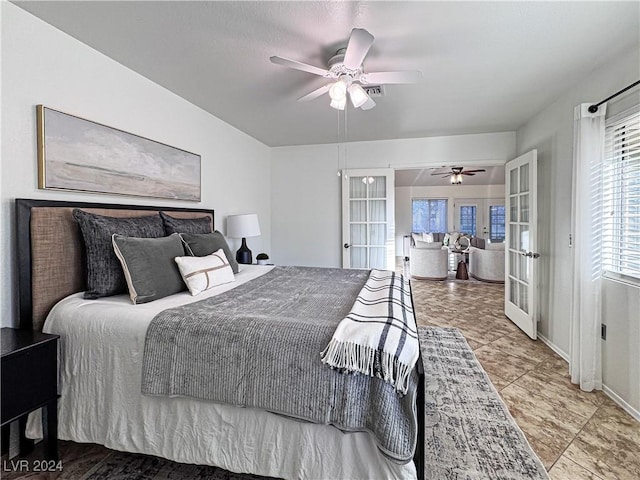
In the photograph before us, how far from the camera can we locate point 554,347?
10.3ft

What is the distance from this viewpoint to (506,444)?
183cm

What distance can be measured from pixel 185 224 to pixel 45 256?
42.1 inches

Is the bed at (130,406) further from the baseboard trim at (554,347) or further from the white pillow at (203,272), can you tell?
the baseboard trim at (554,347)

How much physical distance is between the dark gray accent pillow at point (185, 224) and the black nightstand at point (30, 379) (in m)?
1.16

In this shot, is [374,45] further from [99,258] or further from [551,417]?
[551,417]

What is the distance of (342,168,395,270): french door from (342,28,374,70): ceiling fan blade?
2798 millimetres

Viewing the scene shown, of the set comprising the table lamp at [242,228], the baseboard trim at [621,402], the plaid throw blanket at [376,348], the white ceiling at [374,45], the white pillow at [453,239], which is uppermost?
the white ceiling at [374,45]

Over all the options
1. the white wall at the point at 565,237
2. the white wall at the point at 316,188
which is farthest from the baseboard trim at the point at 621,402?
the white wall at the point at 316,188

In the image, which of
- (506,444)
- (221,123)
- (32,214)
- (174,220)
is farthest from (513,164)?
(32,214)

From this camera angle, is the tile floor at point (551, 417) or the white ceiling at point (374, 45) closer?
the tile floor at point (551, 417)

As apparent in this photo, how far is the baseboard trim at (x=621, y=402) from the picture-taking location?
208 centimetres

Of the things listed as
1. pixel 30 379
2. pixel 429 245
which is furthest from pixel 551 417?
pixel 429 245

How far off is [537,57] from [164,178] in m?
3.13

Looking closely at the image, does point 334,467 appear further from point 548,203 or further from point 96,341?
point 548,203
